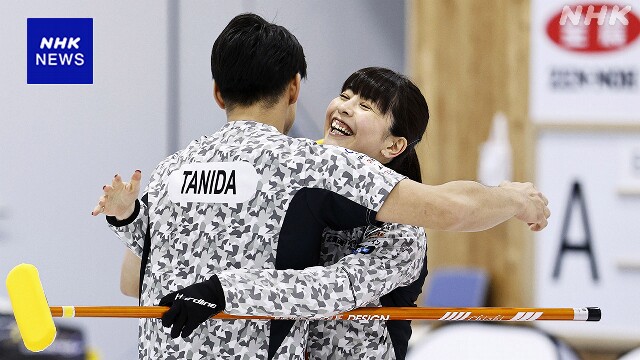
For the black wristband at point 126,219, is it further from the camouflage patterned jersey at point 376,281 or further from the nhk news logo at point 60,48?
the nhk news logo at point 60,48

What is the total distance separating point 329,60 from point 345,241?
2.37m

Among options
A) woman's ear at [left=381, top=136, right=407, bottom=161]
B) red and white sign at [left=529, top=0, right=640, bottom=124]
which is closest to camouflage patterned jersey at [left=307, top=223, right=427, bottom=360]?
woman's ear at [left=381, top=136, right=407, bottom=161]

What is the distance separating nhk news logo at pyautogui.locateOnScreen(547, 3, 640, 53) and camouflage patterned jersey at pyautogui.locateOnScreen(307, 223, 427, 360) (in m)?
2.59

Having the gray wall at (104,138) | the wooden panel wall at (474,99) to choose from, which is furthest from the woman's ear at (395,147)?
the wooden panel wall at (474,99)

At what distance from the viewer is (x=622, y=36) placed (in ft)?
14.7

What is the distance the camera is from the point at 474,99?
465cm

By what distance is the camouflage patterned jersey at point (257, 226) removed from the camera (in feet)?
6.03

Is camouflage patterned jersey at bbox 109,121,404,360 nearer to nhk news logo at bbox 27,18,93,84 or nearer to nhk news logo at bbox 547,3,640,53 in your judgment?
nhk news logo at bbox 27,18,93,84

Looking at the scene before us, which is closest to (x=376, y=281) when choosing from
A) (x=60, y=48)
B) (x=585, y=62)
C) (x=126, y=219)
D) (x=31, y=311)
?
(x=126, y=219)

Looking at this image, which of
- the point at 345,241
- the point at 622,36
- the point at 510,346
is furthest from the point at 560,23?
the point at 345,241

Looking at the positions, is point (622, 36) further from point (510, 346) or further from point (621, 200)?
point (510, 346)

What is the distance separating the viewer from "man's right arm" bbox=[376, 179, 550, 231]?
183 centimetres

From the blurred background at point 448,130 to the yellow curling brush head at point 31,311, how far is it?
1886 millimetres

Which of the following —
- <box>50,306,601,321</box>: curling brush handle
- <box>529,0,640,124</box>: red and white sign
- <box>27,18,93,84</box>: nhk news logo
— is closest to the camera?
<box>50,306,601,321</box>: curling brush handle
